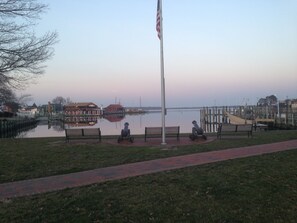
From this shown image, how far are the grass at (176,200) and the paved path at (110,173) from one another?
0.64 m

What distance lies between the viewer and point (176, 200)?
21.2ft

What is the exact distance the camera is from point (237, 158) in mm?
10961

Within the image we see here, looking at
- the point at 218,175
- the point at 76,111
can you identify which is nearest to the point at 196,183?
the point at 218,175

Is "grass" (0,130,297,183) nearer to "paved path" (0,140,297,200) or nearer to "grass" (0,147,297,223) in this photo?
"paved path" (0,140,297,200)

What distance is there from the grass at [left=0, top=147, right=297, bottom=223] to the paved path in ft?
2.11

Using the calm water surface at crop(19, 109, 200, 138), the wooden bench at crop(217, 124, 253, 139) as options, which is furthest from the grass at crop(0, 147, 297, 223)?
the calm water surface at crop(19, 109, 200, 138)


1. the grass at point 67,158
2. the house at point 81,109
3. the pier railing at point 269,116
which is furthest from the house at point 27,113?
the grass at point 67,158

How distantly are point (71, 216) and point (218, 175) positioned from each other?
156 inches

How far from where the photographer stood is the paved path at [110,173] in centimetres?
795

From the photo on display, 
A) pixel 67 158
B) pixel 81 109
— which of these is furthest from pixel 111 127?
pixel 81 109

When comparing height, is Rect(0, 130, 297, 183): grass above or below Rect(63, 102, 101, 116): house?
below

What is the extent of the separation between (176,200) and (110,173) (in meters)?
3.31

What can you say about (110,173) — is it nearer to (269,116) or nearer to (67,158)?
(67,158)

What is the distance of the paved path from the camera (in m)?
7.95
